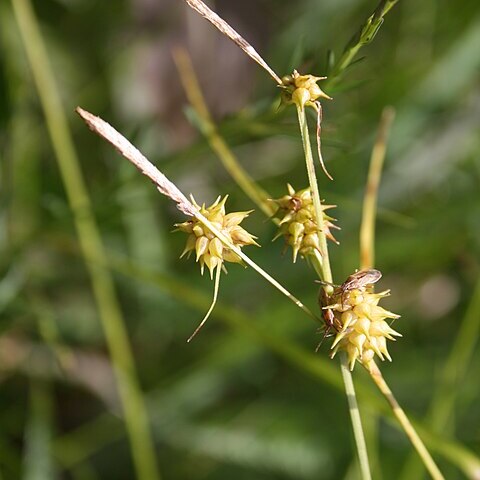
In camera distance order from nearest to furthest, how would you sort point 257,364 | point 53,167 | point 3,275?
1. point 3,275
2. point 53,167
3. point 257,364

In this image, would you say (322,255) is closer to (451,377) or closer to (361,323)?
(361,323)

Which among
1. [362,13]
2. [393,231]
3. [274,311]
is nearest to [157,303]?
[274,311]

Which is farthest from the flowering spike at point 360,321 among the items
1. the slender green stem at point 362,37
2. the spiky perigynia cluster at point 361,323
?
the slender green stem at point 362,37

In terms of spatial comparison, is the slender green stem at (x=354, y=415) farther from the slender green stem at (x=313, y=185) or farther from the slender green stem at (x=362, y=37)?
the slender green stem at (x=362, y=37)

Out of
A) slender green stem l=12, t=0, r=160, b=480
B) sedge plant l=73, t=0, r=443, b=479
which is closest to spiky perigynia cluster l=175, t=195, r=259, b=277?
sedge plant l=73, t=0, r=443, b=479

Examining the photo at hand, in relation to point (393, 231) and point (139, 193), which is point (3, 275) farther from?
point (393, 231)

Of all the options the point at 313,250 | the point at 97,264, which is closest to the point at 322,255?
the point at 313,250
